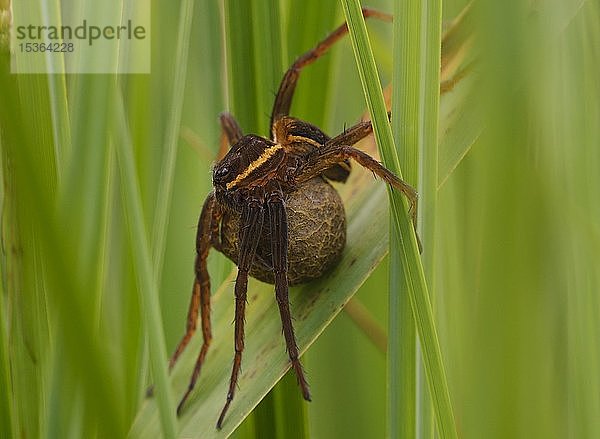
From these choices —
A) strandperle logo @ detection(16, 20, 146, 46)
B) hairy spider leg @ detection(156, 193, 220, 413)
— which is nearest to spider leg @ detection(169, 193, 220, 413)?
hairy spider leg @ detection(156, 193, 220, 413)

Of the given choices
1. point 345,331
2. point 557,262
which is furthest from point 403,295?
point 345,331

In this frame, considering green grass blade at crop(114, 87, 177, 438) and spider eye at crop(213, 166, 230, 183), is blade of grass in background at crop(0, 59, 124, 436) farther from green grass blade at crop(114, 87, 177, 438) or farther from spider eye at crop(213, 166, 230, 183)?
spider eye at crop(213, 166, 230, 183)

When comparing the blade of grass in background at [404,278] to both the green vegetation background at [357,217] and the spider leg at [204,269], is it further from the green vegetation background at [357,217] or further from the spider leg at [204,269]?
the spider leg at [204,269]

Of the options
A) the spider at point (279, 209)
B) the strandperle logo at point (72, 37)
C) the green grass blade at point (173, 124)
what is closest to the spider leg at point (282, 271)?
the spider at point (279, 209)

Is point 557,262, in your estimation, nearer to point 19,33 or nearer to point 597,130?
point 597,130

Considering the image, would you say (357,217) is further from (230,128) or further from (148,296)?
(148,296)

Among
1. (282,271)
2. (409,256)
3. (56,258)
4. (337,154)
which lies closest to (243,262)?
(282,271)
